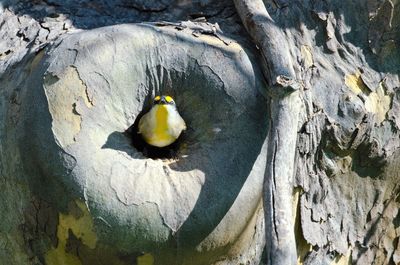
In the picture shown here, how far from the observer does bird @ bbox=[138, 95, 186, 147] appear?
2.21 metres

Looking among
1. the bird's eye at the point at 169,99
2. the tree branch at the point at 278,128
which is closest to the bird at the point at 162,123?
the bird's eye at the point at 169,99

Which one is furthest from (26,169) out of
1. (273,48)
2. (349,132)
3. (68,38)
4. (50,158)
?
(349,132)

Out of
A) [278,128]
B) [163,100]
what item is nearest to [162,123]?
[163,100]

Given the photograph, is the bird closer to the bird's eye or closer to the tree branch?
the bird's eye

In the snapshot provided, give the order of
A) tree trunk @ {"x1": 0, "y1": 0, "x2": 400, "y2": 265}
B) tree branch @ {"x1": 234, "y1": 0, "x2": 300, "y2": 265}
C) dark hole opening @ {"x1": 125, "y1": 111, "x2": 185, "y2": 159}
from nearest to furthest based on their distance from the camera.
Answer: tree branch @ {"x1": 234, "y1": 0, "x2": 300, "y2": 265} < tree trunk @ {"x1": 0, "y1": 0, "x2": 400, "y2": 265} < dark hole opening @ {"x1": 125, "y1": 111, "x2": 185, "y2": 159}

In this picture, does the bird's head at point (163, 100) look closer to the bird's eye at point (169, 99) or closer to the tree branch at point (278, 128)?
the bird's eye at point (169, 99)

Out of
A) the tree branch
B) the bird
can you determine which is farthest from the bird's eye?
the tree branch

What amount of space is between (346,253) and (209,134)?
537 mm

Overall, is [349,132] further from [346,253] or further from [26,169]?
[26,169]

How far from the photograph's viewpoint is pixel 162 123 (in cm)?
223

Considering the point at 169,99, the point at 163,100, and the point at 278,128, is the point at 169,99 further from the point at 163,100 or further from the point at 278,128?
the point at 278,128

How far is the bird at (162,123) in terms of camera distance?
2.21 meters

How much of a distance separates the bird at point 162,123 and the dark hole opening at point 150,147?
14 millimetres

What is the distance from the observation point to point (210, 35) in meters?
2.36
